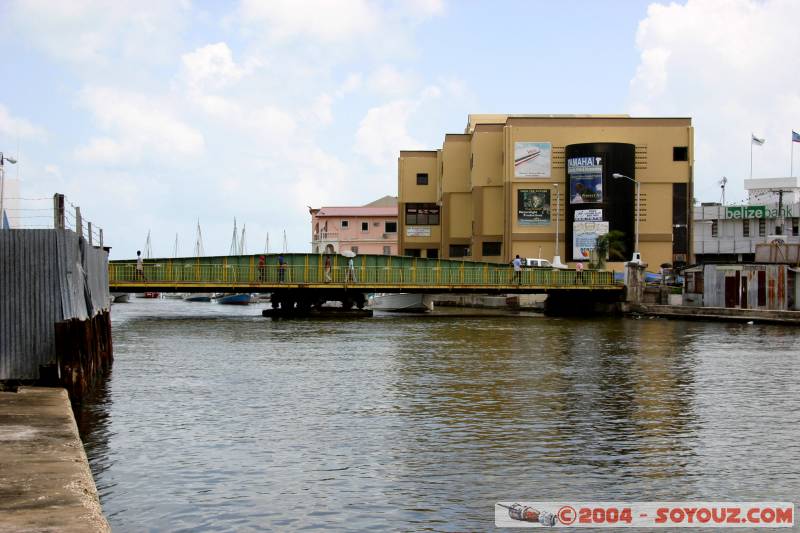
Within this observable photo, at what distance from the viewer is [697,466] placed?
512 inches

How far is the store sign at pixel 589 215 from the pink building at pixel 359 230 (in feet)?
145

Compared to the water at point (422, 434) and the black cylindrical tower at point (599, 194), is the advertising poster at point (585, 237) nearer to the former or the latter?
the black cylindrical tower at point (599, 194)

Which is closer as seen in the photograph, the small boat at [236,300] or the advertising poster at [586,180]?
the advertising poster at [586,180]

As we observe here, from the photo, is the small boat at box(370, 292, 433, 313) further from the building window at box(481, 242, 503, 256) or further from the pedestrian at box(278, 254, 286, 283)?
the pedestrian at box(278, 254, 286, 283)

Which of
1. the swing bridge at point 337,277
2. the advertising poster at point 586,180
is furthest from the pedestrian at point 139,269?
the advertising poster at point 586,180

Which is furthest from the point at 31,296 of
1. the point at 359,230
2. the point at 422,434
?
the point at 359,230

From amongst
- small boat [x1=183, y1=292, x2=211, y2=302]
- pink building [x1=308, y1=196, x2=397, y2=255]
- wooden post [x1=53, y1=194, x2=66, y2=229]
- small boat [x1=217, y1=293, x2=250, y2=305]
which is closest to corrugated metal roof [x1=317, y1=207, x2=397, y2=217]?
pink building [x1=308, y1=196, x2=397, y2=255]

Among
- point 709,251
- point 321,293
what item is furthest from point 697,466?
point 709,251

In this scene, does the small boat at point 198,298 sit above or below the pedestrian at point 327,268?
below

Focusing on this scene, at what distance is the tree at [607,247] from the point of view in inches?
2835

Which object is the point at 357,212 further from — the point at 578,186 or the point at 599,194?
the point at 599,194

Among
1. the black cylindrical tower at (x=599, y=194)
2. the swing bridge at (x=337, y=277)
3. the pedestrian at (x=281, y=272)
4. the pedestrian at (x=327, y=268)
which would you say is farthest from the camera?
the black cylindrical tower at (x=599, y=194)

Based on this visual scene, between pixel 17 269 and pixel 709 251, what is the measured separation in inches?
3794

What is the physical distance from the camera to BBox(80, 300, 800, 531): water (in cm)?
1128
